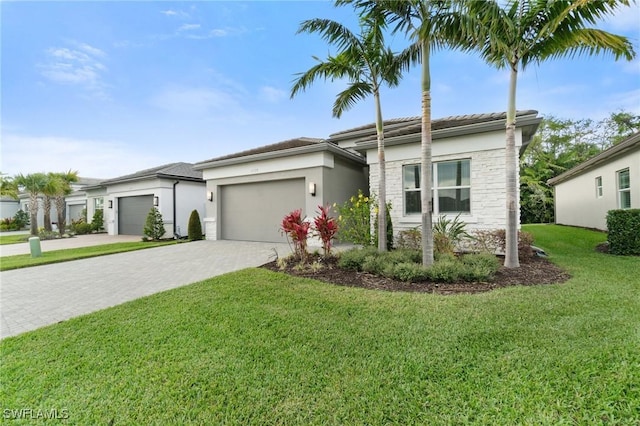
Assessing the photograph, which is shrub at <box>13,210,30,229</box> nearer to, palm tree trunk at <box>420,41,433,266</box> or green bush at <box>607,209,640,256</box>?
palm tree trunk at <box>420,41,433,266</box>

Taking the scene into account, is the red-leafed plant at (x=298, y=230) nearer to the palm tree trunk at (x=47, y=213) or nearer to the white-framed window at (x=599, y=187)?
the white-framed window at (x=599, y=187)

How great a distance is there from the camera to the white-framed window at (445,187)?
8.70 m

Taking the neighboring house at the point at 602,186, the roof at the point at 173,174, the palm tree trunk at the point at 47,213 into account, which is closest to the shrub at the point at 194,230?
the roof at the point at 173,174

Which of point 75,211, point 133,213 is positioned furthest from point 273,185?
point 75,211

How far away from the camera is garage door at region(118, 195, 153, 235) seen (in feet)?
56.2

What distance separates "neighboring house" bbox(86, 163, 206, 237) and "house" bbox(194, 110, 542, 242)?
3927 millimetres

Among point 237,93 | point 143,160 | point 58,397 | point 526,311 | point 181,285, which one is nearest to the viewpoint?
point 58,397

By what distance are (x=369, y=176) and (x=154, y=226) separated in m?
11.9

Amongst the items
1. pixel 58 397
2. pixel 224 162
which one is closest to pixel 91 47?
pixel 224 162

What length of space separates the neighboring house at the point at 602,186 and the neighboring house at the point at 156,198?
2083cm

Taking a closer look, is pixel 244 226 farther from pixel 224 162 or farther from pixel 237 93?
pixel 237 93

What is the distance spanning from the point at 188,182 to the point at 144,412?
16692 mm

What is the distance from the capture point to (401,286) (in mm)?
5301

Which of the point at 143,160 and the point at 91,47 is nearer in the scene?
the point at 91,47
